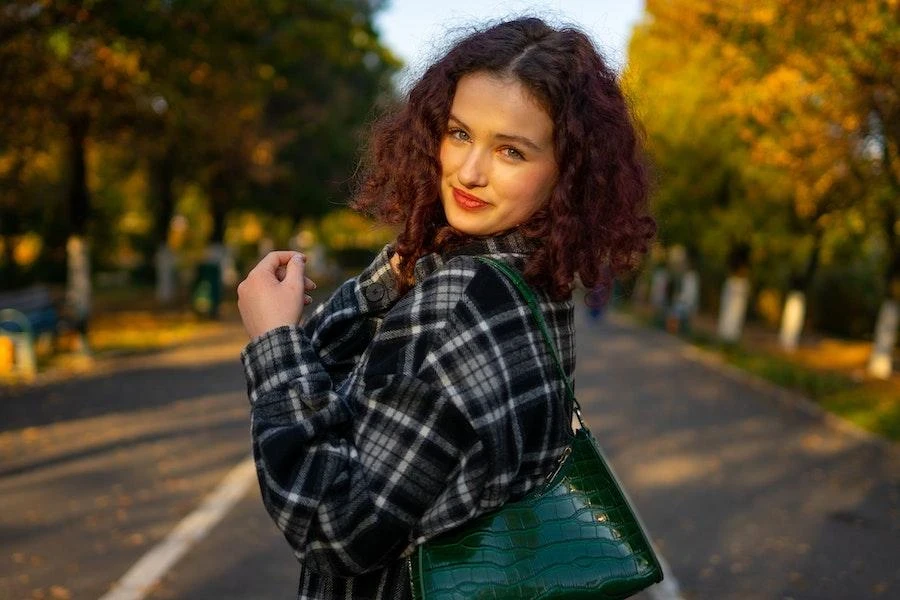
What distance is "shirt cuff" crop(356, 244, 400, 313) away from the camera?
1899 mm

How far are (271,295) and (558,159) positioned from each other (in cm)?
52

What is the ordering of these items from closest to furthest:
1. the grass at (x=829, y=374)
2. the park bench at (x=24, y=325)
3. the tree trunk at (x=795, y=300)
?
the grass at (x=829, y=374)
the park bench at (x=24, y=325)
the tree trunk at (x=795, y=300)

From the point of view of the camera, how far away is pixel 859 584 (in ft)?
20.7

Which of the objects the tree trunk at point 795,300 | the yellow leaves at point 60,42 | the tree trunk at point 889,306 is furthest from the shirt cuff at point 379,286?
the tree trunk at point 795,300

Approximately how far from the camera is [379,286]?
1.91 m

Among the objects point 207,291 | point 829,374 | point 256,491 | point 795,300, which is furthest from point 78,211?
point 795,300

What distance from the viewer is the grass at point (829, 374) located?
44.8 feet

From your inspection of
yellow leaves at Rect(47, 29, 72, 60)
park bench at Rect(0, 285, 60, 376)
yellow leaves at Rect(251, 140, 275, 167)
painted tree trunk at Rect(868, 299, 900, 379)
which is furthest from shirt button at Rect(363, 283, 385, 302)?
yellow leaves at Rect(251, 140, 275, 167)

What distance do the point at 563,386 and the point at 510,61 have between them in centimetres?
54

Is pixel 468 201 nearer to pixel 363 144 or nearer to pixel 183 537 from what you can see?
pixel 363 144

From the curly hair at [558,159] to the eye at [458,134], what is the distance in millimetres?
14

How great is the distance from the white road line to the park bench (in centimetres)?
708

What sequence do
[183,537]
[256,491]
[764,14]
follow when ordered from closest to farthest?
[183,537] → [256,491] → [764,14]

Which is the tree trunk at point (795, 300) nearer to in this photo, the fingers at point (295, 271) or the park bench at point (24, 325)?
the park bench at point (24, 325)
